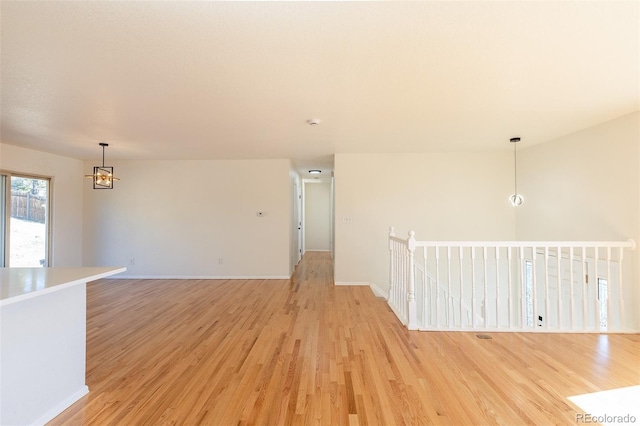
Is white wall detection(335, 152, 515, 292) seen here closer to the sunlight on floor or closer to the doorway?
the sunlight on floor

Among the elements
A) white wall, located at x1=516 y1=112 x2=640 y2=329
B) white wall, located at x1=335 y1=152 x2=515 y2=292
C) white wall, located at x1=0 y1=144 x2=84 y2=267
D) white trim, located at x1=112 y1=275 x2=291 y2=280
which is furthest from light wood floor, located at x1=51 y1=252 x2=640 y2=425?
white wall, located at x1=0 y1=144 x2=84 y2=267

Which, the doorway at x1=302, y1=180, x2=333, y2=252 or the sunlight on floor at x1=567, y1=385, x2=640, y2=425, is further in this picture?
the doorway at x1=302, y1=180, x2=333, y2=252

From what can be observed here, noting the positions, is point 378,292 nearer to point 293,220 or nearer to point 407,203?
point 407,203

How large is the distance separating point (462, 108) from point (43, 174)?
265 inches

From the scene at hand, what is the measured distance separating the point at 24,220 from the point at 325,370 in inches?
230

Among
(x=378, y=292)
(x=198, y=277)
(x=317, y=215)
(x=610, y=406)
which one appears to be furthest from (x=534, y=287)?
(x=317, y=215)

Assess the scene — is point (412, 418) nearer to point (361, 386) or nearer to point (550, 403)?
point (361, 386)

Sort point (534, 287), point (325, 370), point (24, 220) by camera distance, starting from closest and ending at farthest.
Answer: point (325, 370) → point (534, 287) → point (24, 220)

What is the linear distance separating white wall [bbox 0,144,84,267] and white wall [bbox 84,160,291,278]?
2.02ft

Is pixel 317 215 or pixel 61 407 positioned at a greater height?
pixel 317 215

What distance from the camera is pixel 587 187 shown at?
371cm

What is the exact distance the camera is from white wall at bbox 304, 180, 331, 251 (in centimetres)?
1034

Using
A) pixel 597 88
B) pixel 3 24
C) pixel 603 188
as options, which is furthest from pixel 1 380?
pixel 603 188

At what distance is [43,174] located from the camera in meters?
5.10
